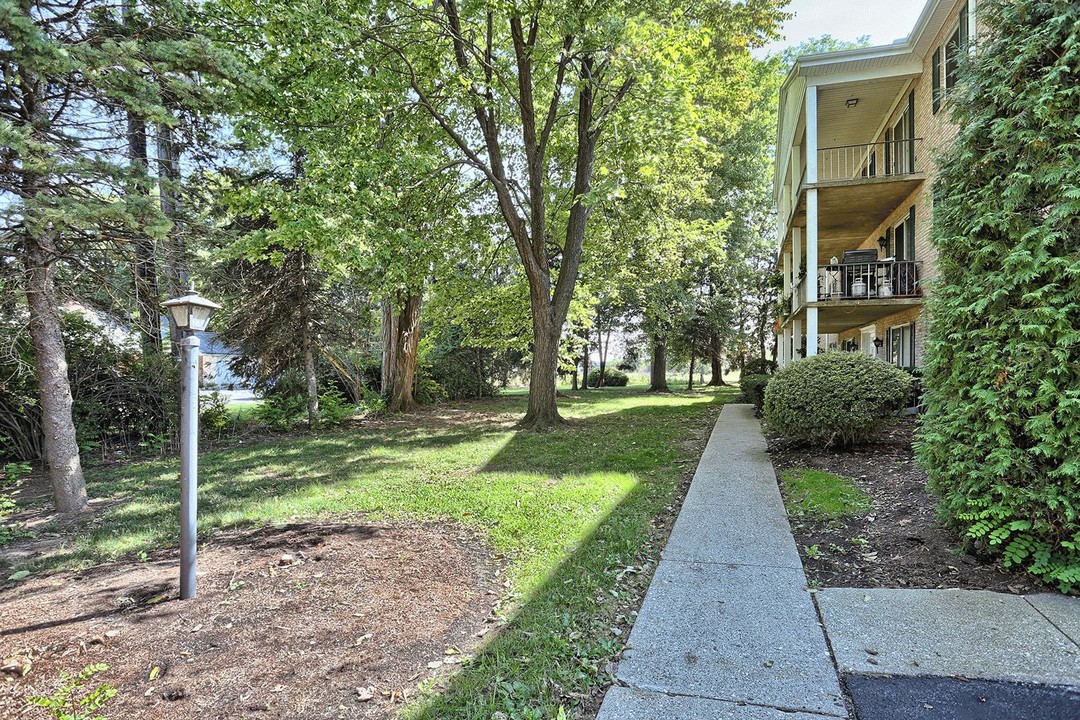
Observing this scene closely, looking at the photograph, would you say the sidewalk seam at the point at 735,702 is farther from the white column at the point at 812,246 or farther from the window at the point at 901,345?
the window at the point at 901,345

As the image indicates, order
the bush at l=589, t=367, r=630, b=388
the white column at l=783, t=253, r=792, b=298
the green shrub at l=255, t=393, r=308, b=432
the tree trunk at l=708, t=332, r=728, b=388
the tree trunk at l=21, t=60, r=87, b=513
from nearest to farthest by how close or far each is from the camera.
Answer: the tree trunk at l=21, t=60, r=87, b=513 → the green shrub at l=255, t=393, r=308, b=432 → the white column at l=783, t=253, r=792, b=298 → the tree trunk at l=708, t=332, r=728, b=388 → the bush at l=589, t=367, r=630, b=388

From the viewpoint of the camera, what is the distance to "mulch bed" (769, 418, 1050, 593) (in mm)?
3352

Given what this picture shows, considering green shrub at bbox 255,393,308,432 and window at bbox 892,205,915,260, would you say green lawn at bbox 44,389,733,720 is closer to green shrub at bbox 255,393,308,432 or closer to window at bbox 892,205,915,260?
green shrub at bbox 255,393,308,432

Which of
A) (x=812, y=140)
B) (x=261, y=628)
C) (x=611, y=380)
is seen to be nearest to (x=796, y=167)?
(x=812, y=140)

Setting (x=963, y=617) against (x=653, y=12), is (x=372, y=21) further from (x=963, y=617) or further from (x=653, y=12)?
(x=963, y=617)

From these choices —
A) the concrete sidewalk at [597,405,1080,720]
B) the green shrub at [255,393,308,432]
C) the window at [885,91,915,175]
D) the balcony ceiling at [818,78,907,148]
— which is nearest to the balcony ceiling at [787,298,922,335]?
the window at [885,91,915,175]

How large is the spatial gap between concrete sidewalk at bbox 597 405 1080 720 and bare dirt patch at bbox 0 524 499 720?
3.52 ft

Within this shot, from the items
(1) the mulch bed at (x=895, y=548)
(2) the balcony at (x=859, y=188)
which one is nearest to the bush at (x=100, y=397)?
(1) the mulch bed at (x=895, y=548)

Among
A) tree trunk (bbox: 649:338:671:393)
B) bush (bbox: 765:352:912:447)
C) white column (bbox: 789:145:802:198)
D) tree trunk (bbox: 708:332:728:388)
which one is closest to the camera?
bush (bbox: 765:352:912:447)

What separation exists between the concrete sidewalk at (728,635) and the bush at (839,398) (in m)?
2.67

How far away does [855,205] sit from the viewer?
37.7 ft

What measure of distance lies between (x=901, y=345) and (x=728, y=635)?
11270 millimetres

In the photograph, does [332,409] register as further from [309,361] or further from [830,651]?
[830,651]

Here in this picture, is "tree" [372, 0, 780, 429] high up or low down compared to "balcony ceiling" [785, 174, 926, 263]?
up
